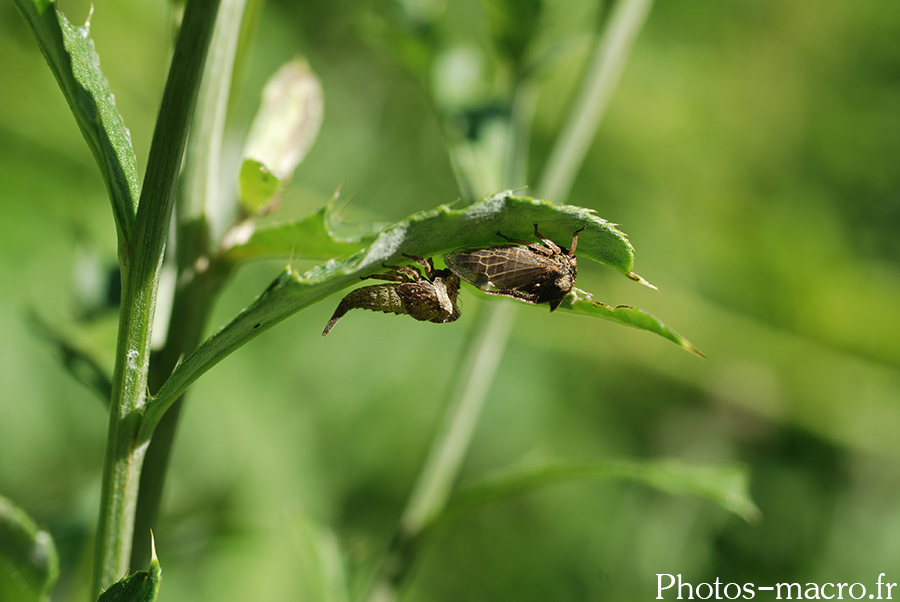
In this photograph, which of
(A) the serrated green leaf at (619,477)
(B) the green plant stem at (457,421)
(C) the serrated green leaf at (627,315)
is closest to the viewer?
(C) the serrated green leaf at (627,315)

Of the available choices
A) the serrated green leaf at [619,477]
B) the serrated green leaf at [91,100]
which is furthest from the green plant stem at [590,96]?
the serrated green leaf at [91,100]

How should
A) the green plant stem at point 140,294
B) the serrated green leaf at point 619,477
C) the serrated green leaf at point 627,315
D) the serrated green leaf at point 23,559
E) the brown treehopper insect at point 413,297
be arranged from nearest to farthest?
the green plant stem at point 140,294 < the serrated green leaf at point 627,315 < the serrated green leaf at point 23,559 < the brown treehopper insect at point 413,297 < the serrated green leaf at point 619,477

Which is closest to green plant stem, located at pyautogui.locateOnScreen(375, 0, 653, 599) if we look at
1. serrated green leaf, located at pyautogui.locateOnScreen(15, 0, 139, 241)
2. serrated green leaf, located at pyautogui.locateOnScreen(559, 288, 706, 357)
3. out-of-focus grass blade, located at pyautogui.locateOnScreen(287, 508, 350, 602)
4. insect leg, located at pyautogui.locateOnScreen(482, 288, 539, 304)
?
out-of-focus grass blade, located at pyautogui.locateOnScreen(287, 508, 350, 602)

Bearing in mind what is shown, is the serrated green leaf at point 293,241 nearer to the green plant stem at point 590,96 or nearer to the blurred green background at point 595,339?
the green plant stem at point 590,96

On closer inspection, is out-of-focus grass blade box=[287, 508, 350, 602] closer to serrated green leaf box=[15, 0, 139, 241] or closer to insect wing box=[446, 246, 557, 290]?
insect wing box=[446, 246, 557, 290]

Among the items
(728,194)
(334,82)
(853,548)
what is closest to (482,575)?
(853,548)

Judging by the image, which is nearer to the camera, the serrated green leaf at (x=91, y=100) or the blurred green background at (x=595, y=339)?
the serrated green leaf at (x=91, y=100)

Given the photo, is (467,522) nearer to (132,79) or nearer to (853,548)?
(853,548)
